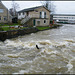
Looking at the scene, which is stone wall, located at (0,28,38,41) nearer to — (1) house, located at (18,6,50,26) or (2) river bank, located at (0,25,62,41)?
(2) river bank, located at (0,25,62,41)

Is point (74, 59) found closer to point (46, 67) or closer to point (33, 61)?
point (46, 67)

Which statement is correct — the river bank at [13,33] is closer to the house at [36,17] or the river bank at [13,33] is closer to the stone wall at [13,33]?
the stone wall at [13,33]

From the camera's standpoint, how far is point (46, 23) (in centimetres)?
3578

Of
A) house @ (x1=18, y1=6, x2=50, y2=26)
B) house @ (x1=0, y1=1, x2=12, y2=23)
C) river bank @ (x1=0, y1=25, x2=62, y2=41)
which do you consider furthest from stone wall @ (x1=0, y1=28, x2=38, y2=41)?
house @ (x1=0, y1=1, x2=12, y2=23)

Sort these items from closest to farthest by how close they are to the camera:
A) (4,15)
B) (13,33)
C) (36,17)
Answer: (13,33) < (36,17) < (4,15)

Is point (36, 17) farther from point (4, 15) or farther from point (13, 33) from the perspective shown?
point (13, 33)

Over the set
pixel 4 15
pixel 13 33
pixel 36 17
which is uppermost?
pixel 4 15

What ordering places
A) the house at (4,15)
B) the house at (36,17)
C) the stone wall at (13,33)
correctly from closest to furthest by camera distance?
the stone wall at (13,33) → the house at (36,17) → the house at (4,15)

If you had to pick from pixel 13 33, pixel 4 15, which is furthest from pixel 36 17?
pixel 13 33

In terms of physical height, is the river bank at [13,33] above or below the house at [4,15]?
below

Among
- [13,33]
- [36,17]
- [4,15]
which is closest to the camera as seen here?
[13,33]

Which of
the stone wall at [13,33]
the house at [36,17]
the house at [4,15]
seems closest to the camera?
the stone wall at [13,33]

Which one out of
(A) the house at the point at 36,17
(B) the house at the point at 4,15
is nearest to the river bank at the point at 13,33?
(A) the house at the point at 36,17

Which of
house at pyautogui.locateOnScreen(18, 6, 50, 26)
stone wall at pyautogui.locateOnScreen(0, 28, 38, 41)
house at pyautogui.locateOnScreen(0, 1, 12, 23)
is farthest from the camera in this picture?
house at pyautogui.locateOnScreen(0, 1, 12, 23)
